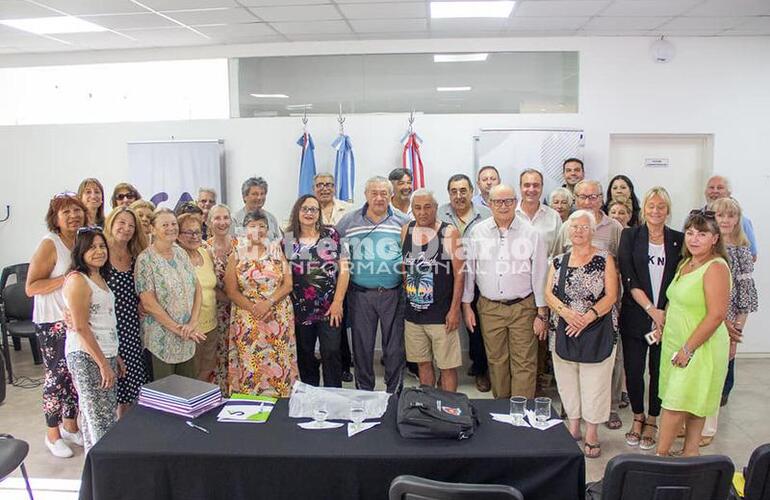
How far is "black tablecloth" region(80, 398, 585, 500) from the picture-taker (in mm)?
1943

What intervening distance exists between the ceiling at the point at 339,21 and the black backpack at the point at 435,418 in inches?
122

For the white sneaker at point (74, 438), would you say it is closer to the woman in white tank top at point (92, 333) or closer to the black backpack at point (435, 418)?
the woman in white tank top at point (92, 333)

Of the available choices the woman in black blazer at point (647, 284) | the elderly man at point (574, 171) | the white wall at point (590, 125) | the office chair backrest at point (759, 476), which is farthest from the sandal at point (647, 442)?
the white wall at point (590, 125)

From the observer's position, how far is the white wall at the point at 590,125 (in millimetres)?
5156

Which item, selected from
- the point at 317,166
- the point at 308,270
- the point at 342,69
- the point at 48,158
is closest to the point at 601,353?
the point at 308,270

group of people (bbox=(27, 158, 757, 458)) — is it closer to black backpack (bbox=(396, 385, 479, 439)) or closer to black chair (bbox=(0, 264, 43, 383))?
black backpack (bbox=(396, 385, 479, 439))

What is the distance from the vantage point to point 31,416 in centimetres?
393

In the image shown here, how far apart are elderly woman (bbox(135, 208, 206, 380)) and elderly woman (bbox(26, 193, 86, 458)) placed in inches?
17.0

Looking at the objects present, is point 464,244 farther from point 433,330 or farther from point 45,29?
point 45,29

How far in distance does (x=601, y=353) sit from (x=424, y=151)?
2886 millimetres

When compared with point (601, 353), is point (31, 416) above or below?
below

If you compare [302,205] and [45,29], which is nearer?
[302,205]

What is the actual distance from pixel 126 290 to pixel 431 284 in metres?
1.75

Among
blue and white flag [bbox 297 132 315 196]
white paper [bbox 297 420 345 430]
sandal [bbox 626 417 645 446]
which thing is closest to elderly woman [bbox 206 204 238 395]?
white paper [bbox 297 420 345 430]
